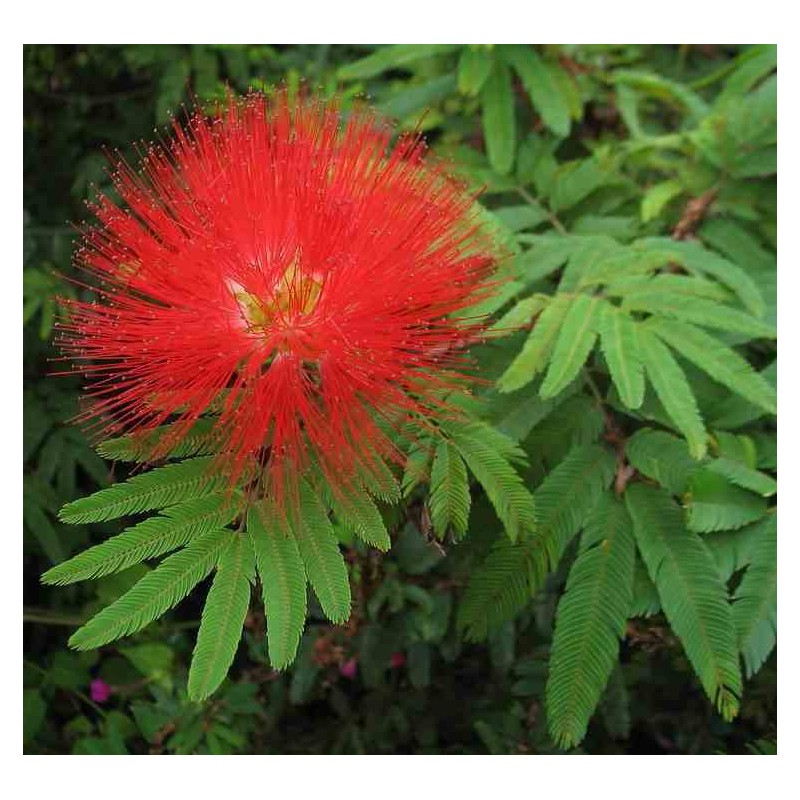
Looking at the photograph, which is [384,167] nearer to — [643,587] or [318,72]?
[643,587]

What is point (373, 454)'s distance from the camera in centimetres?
185

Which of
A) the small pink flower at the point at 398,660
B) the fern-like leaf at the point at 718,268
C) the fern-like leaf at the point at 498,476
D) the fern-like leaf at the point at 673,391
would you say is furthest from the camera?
the small pink flower at the point at 398,660

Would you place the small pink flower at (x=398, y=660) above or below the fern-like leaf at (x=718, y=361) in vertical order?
below

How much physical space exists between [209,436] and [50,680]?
63.1 inches

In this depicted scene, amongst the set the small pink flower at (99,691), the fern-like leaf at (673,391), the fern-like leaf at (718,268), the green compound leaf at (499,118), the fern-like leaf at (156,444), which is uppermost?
the green compound leaf at (499,118)

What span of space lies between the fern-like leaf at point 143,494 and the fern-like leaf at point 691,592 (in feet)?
3.37

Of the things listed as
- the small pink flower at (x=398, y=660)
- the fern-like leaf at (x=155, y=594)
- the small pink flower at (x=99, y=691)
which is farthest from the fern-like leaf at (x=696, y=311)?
the small pink flower at (x=99, y=691)

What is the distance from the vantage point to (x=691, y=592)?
1962 millimetres

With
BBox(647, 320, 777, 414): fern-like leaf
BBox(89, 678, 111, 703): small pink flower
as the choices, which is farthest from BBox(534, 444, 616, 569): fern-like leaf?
BBox(89, 678, 111, 703): small pink flower

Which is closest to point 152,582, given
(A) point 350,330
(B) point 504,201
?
(A) point 350,330

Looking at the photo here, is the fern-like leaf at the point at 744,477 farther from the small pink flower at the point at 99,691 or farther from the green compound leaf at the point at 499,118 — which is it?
the small pink flower at the point at 99,691

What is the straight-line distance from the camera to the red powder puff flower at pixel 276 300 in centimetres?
177

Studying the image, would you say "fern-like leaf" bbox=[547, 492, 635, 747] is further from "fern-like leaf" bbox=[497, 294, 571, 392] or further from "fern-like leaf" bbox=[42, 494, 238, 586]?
"fern-like leaf" bbox=[42, 494, 238, 586]

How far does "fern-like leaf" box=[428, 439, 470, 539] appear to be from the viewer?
1820 millimetres
